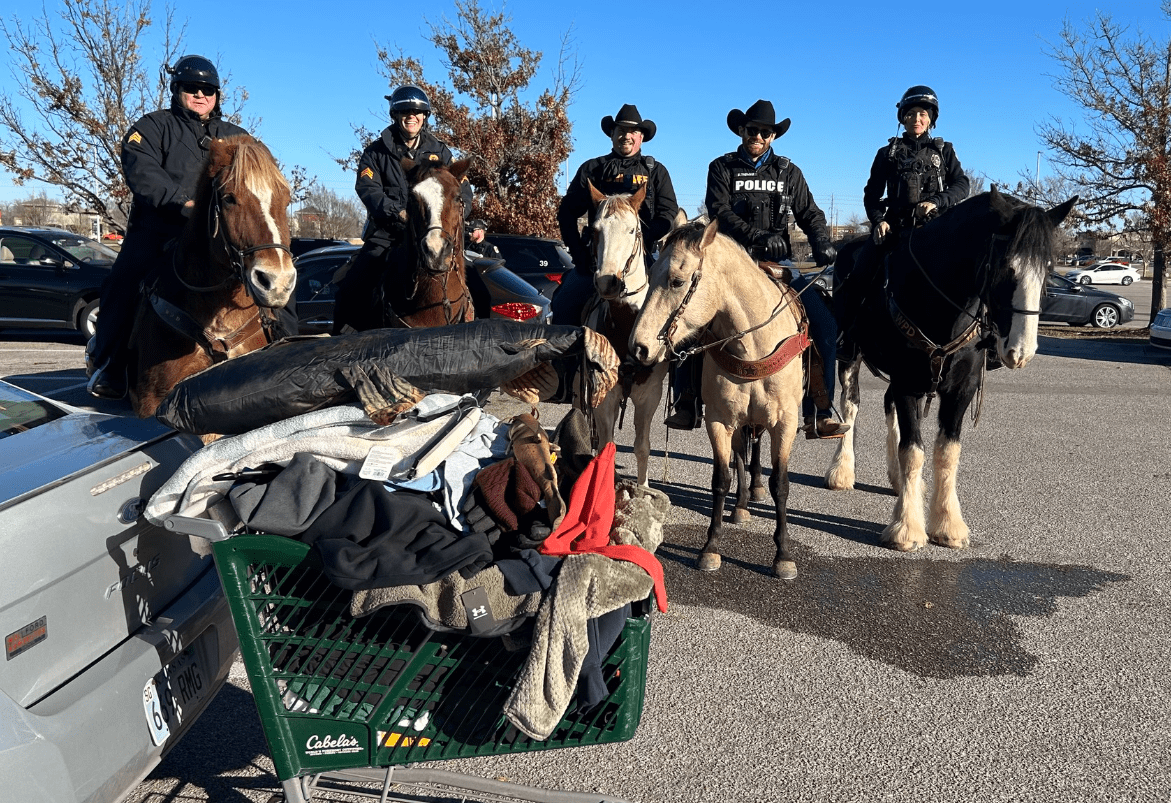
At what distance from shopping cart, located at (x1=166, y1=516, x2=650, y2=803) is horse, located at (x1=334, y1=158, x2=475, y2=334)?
10.6 feet

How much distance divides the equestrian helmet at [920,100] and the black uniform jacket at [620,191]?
6.17 feet

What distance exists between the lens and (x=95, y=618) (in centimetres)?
243

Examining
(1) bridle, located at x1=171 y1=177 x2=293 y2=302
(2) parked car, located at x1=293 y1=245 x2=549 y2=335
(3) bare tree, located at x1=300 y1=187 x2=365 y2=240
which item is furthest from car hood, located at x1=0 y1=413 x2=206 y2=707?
(3) bare tree, located at x1=300 y1=187 x2=365 y2=240

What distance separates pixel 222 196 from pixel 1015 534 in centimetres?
544

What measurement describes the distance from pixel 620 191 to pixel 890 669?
3.97 metres

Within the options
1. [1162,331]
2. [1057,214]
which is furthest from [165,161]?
[1162,331]

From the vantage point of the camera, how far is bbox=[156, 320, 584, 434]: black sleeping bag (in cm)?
254

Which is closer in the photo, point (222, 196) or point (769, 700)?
point (769, 700)

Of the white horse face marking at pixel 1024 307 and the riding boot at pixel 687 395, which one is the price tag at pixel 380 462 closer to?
the riding boot at pixel 687 395

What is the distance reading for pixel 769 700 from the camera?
3.79 meters

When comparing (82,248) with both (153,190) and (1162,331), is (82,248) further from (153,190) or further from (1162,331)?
(1162,331)

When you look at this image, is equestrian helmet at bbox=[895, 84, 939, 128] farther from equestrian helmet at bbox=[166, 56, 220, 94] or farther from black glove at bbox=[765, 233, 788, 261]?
equestrian helmet at bbox=[166, 56, 220, 94]

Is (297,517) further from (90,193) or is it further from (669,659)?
(90,193)

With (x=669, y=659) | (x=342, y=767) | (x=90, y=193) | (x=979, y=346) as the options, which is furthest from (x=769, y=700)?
(x=90, y=193)
